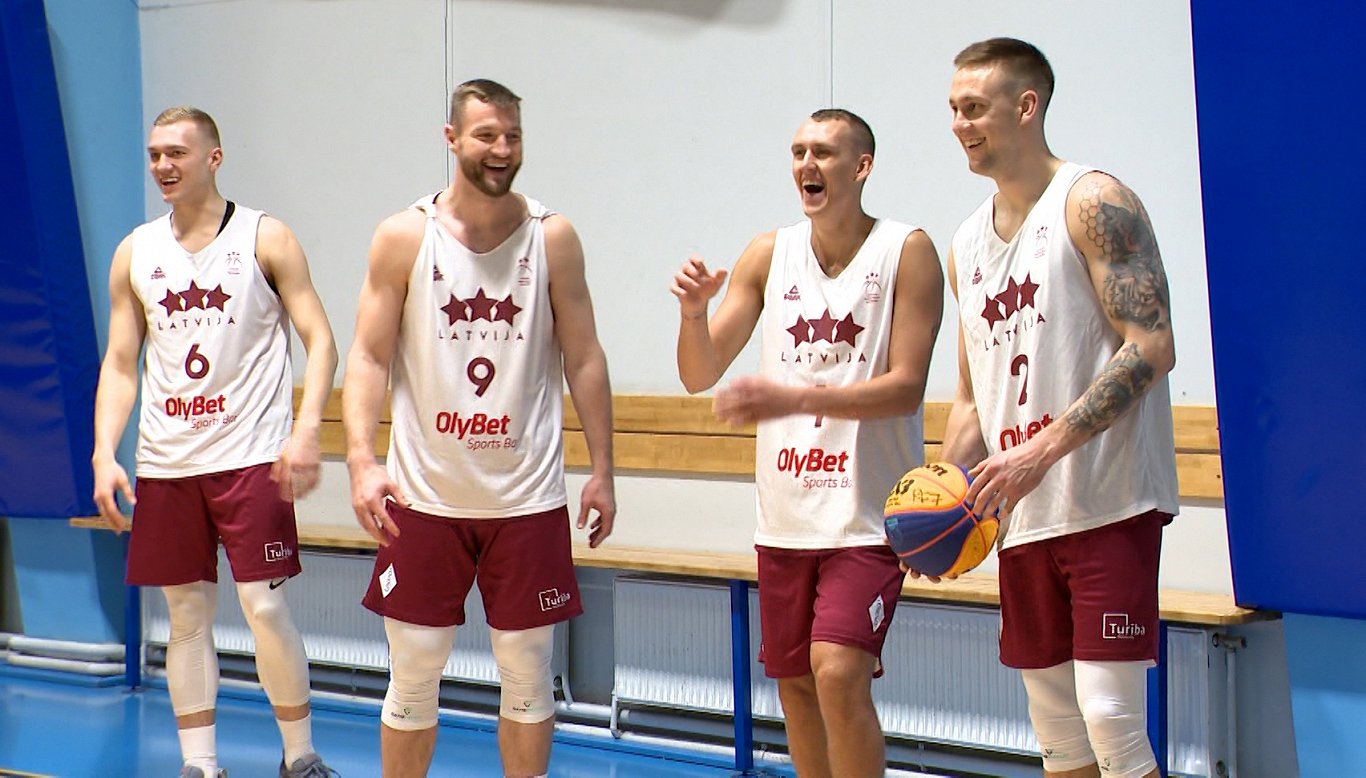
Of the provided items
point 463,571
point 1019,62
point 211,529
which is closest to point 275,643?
point 211,529

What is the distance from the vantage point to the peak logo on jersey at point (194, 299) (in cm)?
489

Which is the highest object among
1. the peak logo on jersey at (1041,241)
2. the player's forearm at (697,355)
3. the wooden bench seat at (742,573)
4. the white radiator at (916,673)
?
the peak logo on jersey at (1041,241)

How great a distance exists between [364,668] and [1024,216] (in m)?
4.35

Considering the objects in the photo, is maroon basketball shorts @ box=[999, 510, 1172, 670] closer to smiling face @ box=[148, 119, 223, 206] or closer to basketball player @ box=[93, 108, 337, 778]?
basketball player @ box=[93, 108, 337, 778]

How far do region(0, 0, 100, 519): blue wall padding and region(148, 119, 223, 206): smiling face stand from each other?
2.28 meters

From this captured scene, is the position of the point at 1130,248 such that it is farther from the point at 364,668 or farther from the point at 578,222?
the point at 364,668

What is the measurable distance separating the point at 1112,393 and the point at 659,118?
3463 millimetres

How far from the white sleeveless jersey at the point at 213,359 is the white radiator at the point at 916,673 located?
1795 millimetres

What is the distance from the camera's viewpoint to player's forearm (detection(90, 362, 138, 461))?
482 cm

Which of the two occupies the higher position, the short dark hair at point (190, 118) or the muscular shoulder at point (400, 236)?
the short dark hair at point (190, 118)

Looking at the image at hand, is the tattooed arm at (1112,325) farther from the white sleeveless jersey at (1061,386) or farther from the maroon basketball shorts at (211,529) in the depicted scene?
the maroon basketball shorts at (211,529)

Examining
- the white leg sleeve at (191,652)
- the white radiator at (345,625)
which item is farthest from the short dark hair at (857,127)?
the white radiator at (345,625)

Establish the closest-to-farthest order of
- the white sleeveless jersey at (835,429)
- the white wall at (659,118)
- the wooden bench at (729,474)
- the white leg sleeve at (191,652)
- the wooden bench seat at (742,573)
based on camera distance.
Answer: the white sleeveless jersey at (835,429) < the wooden bench seat at (742,573) < the wooden bench at (729,474) < the white leg sleeve at (191,652) < the white wall at (659,118)

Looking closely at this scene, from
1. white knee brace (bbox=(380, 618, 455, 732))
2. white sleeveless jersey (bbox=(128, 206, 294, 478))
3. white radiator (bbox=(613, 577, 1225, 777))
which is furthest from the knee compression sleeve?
white sleeveless jersey (bbox=(128, 206, 294, 478))
